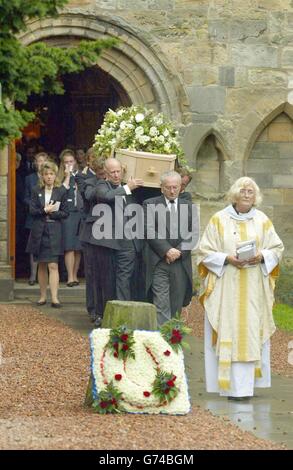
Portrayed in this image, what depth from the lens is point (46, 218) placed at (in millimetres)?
16328

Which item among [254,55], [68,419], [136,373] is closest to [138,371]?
[136,373]

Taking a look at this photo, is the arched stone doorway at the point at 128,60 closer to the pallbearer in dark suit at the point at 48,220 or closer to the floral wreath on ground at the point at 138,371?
the pallbearer in dark suit at the point at 48,220

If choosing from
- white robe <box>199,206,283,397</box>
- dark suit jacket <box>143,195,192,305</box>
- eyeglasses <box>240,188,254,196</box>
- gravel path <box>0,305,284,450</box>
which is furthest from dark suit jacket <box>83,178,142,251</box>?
eyeglasses <box>240,188,254,196</box>

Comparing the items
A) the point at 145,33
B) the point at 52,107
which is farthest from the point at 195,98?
the point at 52,107

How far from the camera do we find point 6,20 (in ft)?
32.1

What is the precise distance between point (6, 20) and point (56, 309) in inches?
286

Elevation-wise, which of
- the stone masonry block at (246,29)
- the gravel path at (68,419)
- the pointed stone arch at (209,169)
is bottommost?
the gravel path at (68,419)

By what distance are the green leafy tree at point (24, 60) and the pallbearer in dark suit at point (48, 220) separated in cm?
584

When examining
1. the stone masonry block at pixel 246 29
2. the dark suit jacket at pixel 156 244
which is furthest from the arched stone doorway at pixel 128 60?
the dark suit jacket at pixel 156 244

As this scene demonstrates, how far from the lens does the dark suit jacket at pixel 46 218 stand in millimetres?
16234

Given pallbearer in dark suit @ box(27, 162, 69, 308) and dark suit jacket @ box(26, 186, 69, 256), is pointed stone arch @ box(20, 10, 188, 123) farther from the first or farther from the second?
dark suit jacket @ box(26, 186, 69, 256)

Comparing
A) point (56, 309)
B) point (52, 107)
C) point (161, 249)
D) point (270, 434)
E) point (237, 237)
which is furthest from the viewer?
point (52, 107)
